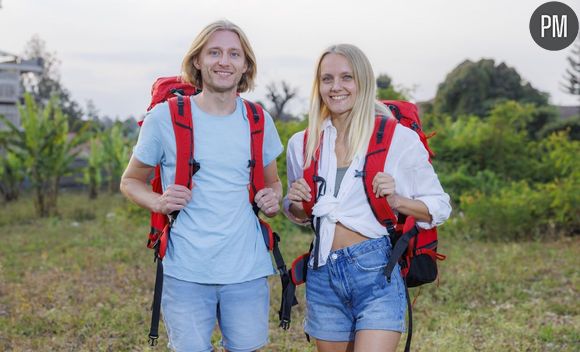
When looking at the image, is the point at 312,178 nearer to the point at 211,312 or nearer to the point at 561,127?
the point at 211,312

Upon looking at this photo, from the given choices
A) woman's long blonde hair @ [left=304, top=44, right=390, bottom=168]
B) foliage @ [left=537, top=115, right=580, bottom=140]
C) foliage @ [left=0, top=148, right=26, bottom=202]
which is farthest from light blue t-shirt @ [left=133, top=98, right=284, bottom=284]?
foliage @ [left=537, top=115, right=580, bottom=140]

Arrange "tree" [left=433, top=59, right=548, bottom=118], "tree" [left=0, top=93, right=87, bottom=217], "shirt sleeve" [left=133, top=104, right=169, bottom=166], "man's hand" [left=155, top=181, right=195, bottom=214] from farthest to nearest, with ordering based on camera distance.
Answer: "tree" [left=433, top=59, right=548, bottom=118] < "tree" [left=0, top=93, right=87, bottom=217] < "shirt sleeve" [left=133, top=104, right=169, bottom=166] < "man's hand" [left=155, top=181, right=195, bottom=214]

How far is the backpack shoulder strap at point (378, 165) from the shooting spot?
2.90 meters

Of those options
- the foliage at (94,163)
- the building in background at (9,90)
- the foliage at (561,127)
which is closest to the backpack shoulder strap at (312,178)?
the foliage at (94,163)

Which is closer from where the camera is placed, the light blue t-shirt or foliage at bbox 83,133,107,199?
the light blue t-shirt

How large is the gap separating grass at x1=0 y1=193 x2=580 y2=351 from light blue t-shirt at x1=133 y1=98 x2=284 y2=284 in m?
2.57

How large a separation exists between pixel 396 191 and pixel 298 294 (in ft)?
13.8

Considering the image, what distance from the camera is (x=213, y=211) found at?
2865 mm

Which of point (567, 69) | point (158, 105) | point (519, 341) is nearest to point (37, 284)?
point (519, 341)

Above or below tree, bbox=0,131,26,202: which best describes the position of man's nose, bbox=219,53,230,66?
above

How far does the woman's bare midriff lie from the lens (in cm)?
298

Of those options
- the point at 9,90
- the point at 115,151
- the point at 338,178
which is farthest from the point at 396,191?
the point at 9,90

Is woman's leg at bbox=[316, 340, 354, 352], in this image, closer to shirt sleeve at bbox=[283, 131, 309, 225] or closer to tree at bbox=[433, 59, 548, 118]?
shirt sleeve at bbox=[283, 131, 309, 225]

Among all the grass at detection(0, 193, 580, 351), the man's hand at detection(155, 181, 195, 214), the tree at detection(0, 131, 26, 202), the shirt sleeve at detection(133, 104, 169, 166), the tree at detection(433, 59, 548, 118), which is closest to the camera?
the man's hand at detection(155, 181, 195, 214)
